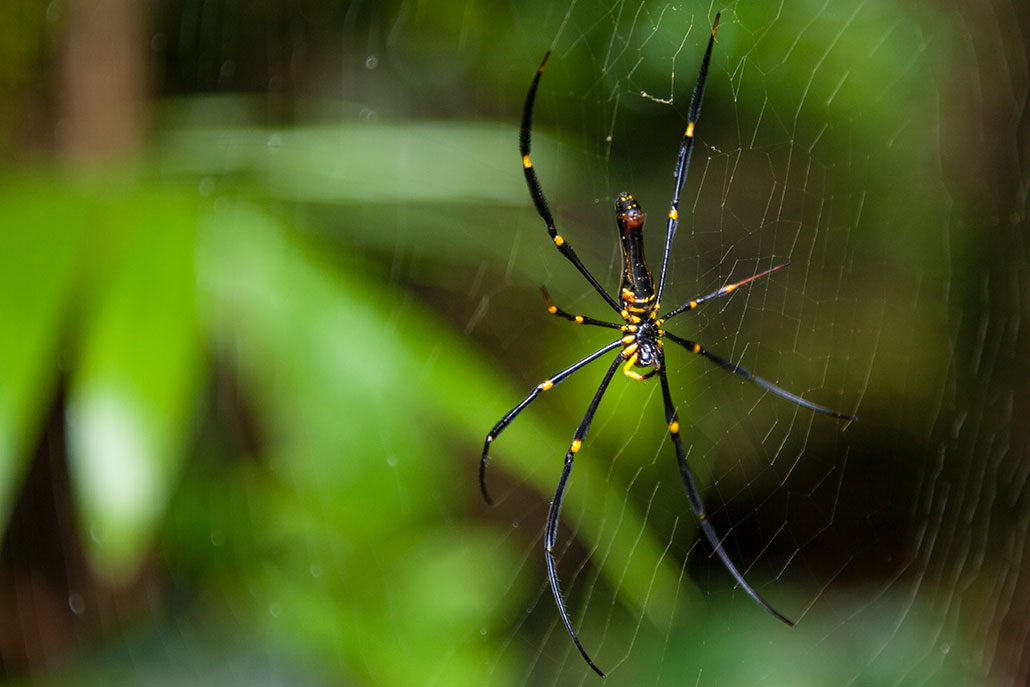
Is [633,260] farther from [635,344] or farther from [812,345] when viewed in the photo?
[812,345]

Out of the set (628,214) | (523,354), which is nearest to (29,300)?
(628,214)

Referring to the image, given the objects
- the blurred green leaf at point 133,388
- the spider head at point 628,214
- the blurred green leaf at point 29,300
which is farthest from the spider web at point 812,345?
the blurred green leaf at point 29,300

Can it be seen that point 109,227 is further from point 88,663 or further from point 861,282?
point 861,282

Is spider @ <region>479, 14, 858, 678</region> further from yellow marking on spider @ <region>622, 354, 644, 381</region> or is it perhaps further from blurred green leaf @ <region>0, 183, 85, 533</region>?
blurred green leaf @ <region>0, 183, 85, 533</region>

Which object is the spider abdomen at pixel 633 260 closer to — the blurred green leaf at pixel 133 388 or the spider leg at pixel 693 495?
the spider leg at pixel 693 495

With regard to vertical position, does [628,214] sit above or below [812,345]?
above

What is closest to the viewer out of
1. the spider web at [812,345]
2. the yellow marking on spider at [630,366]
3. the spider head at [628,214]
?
the spider head at [628,214]

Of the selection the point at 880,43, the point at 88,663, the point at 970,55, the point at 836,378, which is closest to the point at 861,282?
the point at 836,378

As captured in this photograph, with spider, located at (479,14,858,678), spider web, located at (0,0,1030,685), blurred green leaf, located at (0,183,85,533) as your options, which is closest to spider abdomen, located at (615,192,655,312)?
spider, located at (479,14,858,678)
